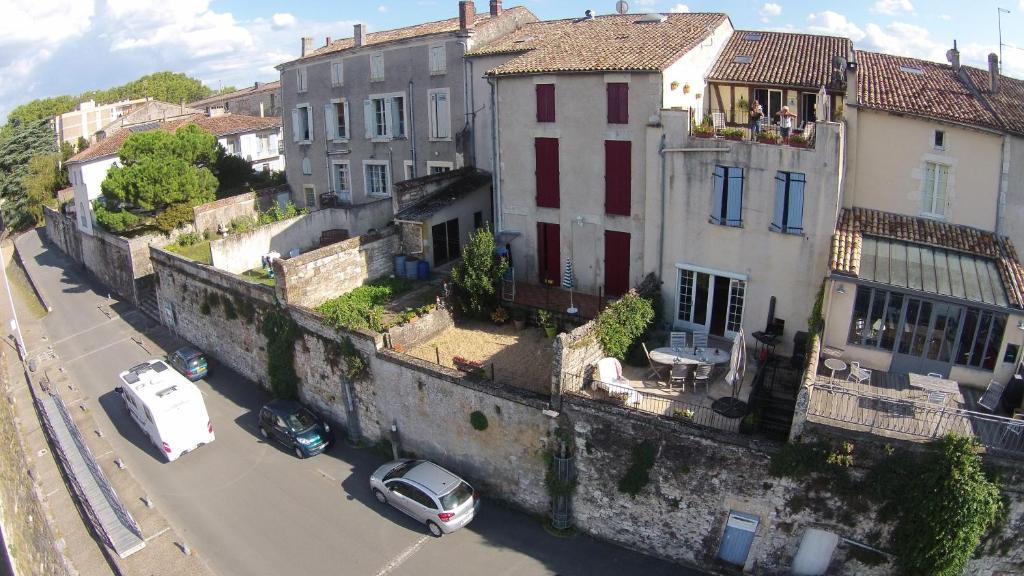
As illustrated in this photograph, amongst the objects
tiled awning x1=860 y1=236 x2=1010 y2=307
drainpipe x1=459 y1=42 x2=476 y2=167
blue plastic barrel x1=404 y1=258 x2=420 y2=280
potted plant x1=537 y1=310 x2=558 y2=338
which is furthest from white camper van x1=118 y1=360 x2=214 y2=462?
tiled awning x1=860 y1=236 x2=1010 y2=307

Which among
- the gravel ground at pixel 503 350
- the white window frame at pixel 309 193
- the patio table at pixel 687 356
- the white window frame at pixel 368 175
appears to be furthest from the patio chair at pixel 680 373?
the white window frame at pixel 309 193

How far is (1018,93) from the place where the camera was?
66.4ft

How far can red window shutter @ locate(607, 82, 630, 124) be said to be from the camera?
2152cm

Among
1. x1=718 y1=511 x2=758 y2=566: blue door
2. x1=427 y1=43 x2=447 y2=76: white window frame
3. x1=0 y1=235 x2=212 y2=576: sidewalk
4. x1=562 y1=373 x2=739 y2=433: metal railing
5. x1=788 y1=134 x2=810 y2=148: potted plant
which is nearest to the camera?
x1=718 y1=511 x2=758 y2=566: blue door

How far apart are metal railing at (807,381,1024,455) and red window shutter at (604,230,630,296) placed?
8.88 meters

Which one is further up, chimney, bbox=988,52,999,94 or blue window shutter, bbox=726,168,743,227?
chimney, bbox=988,52,999,94

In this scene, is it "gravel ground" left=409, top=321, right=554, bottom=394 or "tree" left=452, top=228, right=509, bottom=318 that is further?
"tree" left=452, top=228, right=509, bottom=318

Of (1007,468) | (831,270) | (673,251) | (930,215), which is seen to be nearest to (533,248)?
(673,251)

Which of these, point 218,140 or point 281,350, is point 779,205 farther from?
point 218,140

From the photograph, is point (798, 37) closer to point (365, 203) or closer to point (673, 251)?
point (673, 251)

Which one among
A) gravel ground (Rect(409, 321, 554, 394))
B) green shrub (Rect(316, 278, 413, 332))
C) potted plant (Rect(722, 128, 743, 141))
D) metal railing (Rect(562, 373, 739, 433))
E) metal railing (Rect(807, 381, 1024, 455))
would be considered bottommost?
gravel ground (Rect(409, 321, 554, 394))

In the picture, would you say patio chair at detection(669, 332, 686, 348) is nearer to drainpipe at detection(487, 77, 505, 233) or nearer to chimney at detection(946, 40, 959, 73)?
drainpipe at detection(487, 77, 505, 233)

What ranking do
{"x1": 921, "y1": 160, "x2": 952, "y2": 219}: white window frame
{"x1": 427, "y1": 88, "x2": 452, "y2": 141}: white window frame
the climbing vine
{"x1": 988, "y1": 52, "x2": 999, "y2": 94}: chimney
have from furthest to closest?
{"x1": 427, "y1": 88, "x2": 452, "y2": 141}: white window frame < the climbing vine < {"x1": 988, "y1": 52, "x2": 999, "y2": 94}: chimney < {"x1": 921, "y1": 160, "x2": 952, "y2": 219}: white window frame

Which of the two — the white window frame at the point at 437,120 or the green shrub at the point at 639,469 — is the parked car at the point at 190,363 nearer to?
the white window frame at the point at 437,120
